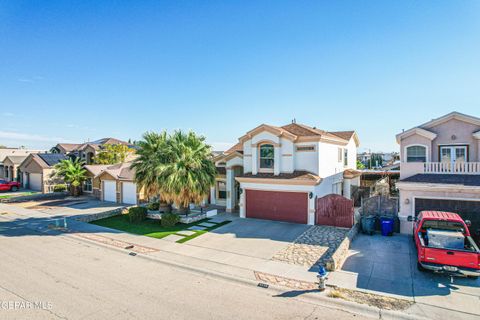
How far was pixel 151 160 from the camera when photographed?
18656 millimetres

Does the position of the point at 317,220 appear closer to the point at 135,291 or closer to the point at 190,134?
the point at 190,134

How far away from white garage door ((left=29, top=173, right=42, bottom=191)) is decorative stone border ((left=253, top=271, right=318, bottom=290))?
37540mm

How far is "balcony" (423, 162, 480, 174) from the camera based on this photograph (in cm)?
1459

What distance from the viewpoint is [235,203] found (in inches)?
889

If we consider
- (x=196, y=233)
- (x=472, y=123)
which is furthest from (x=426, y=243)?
(x=196, y=233)

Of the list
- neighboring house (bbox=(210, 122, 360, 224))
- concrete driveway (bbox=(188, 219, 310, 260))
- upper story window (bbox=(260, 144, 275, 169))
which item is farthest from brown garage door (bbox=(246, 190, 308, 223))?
upper story window (bbox=(260, 144, 275, 169))

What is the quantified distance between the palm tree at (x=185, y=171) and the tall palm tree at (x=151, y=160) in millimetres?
365

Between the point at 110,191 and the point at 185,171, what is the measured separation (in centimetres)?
1452

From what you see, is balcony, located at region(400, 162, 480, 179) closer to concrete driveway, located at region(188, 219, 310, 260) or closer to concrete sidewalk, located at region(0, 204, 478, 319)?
concrete driveway, located at region(188, 219, 310, 260)

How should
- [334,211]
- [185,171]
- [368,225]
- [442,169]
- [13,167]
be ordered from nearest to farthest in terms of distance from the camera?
[442,169]
[368,225]
[334,211]
[185,171]
[13,167]

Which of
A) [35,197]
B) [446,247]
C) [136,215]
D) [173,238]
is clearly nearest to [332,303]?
[446,247]

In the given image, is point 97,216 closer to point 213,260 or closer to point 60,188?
point 213,260

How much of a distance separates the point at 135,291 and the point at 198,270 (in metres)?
2.60

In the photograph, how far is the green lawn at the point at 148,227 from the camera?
16.2 meters
